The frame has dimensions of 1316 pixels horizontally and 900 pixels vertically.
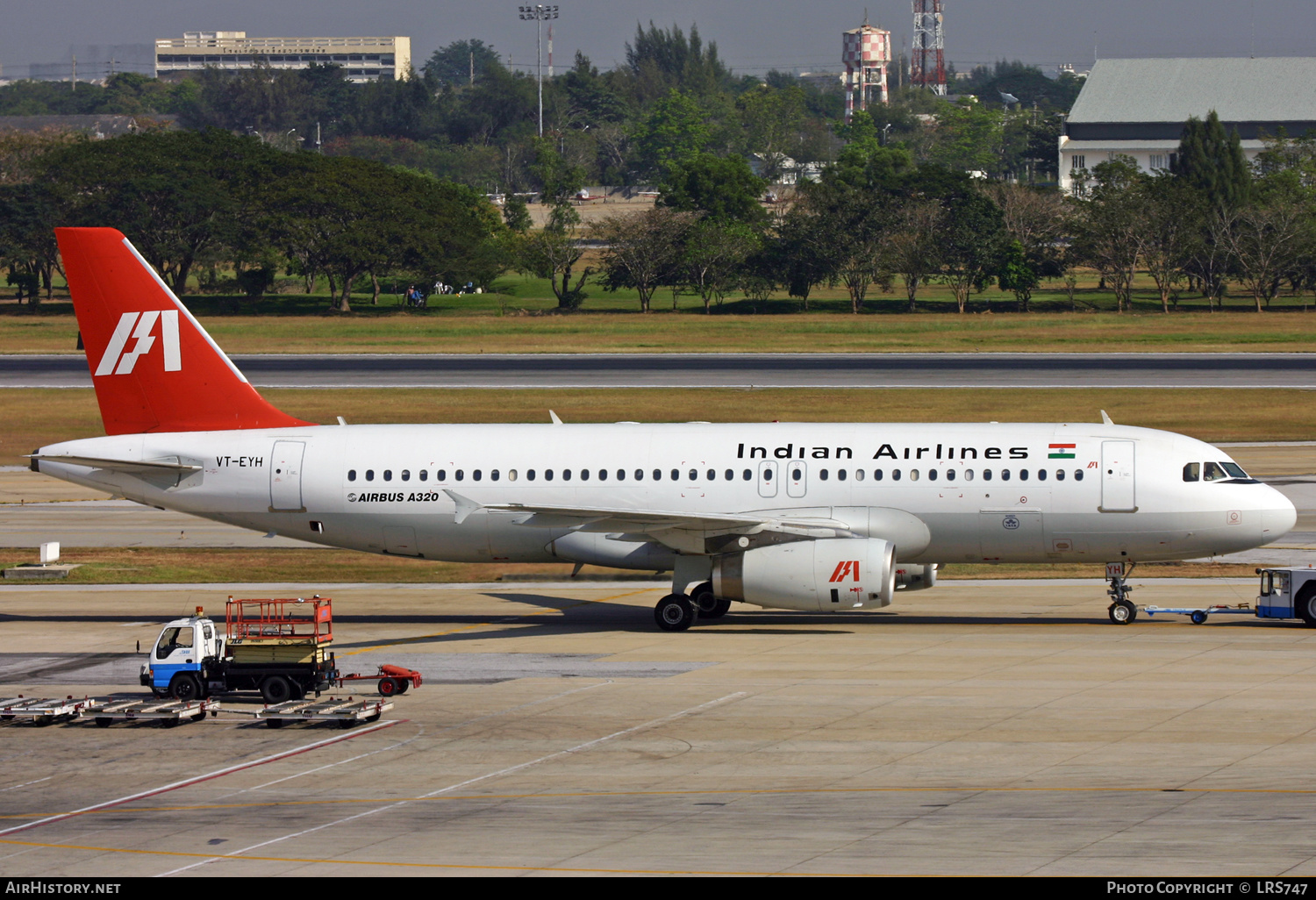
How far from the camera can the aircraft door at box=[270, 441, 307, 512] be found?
125 feet

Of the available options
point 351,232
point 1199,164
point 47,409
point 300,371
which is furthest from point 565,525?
point 1199,164

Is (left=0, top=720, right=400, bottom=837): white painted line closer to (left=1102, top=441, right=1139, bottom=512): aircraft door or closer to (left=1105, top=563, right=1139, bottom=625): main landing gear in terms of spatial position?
(left=1102, top=441, right=1139, bottom=512): aircraft door

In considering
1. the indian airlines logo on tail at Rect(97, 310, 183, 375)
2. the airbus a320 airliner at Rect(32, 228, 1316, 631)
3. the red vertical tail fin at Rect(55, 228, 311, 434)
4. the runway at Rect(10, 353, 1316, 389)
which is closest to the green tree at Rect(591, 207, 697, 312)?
the runway at Rect(10, 353, 1316, 389)

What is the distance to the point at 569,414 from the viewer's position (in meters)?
78.0

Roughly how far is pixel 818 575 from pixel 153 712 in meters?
14.5

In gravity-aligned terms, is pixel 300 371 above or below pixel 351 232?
below

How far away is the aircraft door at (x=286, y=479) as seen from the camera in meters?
38.2

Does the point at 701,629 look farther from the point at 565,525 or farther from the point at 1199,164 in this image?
the point at 1199,164

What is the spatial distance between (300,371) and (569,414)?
27.9 metres

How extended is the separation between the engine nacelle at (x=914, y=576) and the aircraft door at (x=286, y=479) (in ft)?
49.4

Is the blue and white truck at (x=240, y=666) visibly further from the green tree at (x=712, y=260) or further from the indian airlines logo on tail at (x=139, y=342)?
the green tree at (x=712, y=260)

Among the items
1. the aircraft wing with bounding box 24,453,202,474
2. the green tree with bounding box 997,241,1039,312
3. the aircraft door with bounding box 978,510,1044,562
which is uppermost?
the green tree with bounding box 997,241,1039,312

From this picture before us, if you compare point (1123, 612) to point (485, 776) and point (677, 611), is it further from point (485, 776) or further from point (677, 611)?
point (485, 776)

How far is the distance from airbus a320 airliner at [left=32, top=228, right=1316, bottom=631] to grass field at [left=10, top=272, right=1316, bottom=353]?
7169 cm
